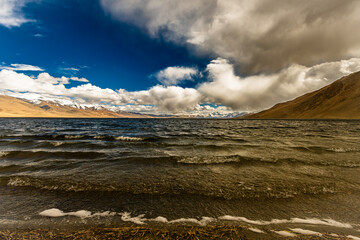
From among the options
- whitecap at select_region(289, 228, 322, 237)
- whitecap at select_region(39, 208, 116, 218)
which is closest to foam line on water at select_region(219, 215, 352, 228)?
whitecap at select_region(289, 228, 322, 237)

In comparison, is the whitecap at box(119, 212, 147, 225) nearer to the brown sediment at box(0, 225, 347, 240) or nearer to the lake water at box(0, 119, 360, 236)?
the lake water at box(0, 119, 360, 236)

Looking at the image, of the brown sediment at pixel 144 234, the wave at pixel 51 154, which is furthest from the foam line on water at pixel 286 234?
the wave at pixel 51 154

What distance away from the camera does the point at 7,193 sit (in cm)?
581

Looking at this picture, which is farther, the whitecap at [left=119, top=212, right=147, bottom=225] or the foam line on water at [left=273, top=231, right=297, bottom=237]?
the whitecap at [left=119, top=212, right=147, bottom=225]

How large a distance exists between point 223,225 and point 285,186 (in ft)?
13.4

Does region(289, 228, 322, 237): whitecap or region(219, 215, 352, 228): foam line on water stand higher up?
region(289, 228, 322, 237): whitecap

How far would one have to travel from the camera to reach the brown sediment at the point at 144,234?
348 cm

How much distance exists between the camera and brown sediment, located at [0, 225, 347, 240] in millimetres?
3482

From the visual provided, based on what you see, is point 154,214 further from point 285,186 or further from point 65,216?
point 285,186

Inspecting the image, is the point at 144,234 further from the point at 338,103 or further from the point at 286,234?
the point at 338,103

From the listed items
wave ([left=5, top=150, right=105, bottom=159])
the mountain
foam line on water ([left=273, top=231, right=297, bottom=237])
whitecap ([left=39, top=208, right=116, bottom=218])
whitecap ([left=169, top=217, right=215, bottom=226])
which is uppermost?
the mountain

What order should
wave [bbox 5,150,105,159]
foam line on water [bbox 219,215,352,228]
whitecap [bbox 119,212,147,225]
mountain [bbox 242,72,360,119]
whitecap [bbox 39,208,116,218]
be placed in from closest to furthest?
foam line on water [bbox 219,215,352,228], whitecap [bbox 119,212,147,225], whitecap [bbox 39,208,116,218], wave [bbox 5,150,105,159], mountain [bbox 242,72,360,119]

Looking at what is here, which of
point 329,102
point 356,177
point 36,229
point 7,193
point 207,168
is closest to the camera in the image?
point 36,229

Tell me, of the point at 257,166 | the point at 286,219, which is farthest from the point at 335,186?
the point at 286,219
